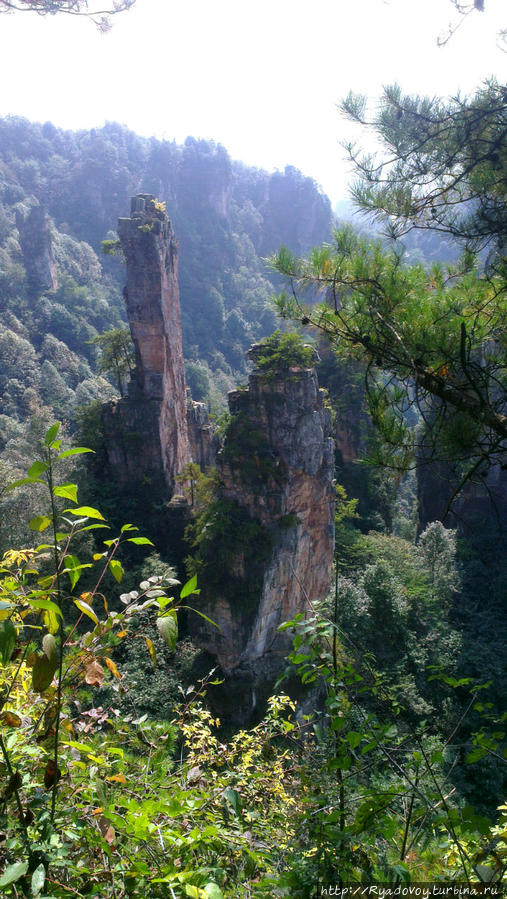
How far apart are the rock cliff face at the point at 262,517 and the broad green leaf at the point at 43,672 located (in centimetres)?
1041

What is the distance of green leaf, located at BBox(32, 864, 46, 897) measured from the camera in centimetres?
106

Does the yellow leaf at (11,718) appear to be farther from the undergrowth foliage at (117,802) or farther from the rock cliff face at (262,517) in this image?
the rock cliff face at (262,517)

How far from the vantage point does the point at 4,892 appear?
115 cm

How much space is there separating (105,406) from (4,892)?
17649 mm

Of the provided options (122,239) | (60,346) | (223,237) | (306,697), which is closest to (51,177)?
(223,237)

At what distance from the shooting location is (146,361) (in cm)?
1827

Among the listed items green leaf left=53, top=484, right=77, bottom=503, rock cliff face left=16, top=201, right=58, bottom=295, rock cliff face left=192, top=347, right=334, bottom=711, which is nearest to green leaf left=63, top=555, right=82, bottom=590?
green leaf left=53, top=484, right=77, bottom=503

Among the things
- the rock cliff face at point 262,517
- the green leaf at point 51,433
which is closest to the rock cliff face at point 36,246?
the rock cliff face at point 262,517

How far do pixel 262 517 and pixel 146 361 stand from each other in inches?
345

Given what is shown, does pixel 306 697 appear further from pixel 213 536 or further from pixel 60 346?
pixel 60 346

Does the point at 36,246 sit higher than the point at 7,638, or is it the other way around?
the point at 36,246

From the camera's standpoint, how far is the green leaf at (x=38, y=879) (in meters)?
1.06

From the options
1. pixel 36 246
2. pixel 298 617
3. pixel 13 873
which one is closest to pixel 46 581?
pixel 13 873

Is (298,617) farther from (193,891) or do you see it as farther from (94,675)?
(193,891)
